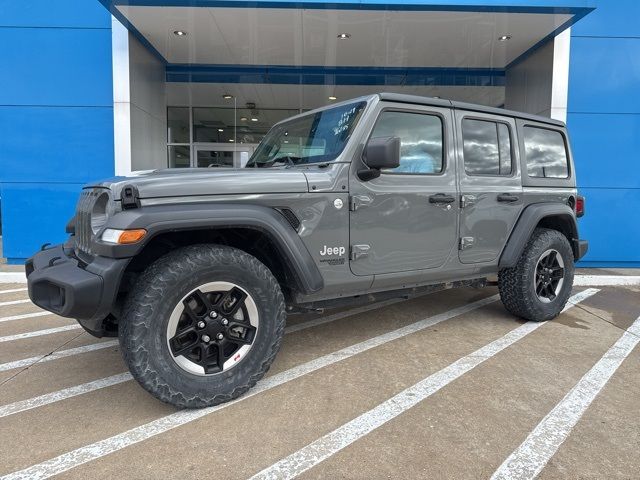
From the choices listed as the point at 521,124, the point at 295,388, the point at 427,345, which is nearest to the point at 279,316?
the point at 295,388

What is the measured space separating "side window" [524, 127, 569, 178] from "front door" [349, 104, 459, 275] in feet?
3.60

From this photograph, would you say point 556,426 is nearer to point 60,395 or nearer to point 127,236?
point 127,236

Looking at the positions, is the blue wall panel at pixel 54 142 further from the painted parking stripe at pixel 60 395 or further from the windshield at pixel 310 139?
the painted parking stripe at pixel 60 395

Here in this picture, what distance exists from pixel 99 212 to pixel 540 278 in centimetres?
390

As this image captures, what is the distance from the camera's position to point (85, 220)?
281 cm

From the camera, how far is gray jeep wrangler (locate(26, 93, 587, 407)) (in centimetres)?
244

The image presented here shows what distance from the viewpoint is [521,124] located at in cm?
420

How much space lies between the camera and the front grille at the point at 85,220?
2720 mm

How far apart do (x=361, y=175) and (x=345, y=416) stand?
156 cm

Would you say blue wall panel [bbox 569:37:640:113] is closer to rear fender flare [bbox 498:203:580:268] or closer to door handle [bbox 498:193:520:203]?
rear fender flare [bbox 498:203:580:268]

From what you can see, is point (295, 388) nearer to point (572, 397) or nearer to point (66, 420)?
point (66, 420)

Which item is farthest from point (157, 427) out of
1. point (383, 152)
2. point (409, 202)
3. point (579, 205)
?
point (579, 205)

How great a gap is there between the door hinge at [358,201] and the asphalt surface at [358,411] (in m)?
1.19

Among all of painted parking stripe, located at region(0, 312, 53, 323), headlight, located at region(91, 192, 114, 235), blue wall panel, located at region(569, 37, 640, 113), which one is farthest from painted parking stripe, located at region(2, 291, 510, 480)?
blue wall panel, located at region(569, 37, 640, 113)
